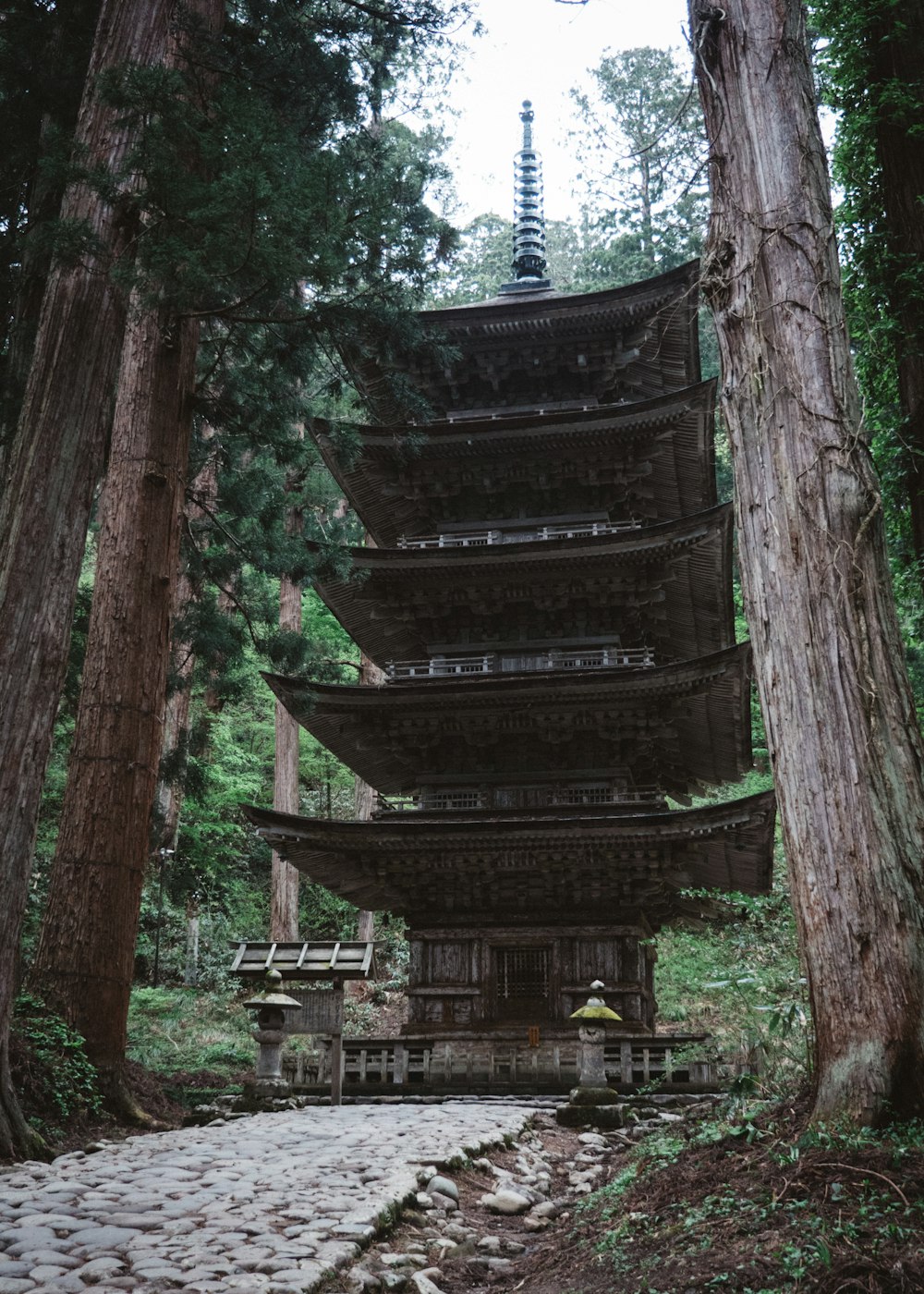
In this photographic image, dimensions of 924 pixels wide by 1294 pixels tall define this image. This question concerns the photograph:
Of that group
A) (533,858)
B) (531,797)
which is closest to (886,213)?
(533,858)

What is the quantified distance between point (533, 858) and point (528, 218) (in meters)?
13.2

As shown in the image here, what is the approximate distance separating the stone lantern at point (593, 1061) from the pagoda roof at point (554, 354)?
29.5 ft

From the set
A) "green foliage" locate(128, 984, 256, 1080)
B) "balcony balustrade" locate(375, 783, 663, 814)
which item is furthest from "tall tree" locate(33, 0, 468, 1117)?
Answer: "green foliage" locate(128, 984, 256, 1080)

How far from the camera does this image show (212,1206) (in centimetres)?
427

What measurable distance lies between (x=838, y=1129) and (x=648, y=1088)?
735 cm

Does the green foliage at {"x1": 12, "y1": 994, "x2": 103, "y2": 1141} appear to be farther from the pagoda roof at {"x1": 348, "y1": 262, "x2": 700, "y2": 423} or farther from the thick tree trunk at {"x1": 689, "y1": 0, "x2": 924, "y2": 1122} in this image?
the pagoda roof at {"x1": 348, "y1": 262, "x2": 700, "y2": 423}

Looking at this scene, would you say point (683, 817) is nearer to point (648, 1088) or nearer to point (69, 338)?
point (648, 1088)

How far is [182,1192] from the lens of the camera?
4.55 m

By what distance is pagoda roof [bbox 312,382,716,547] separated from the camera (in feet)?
44.0

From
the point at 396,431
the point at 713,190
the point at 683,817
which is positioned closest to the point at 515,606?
the point at 396,431

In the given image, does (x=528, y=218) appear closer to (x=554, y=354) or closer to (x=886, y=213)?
(x=554, y=354)

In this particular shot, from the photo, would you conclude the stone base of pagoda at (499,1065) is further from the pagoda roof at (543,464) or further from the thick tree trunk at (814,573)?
the pagoda roof at (543,464)

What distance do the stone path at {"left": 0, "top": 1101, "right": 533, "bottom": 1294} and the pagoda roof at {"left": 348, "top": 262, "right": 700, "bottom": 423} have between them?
1043 centimetres

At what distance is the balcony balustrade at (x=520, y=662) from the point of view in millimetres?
13375
